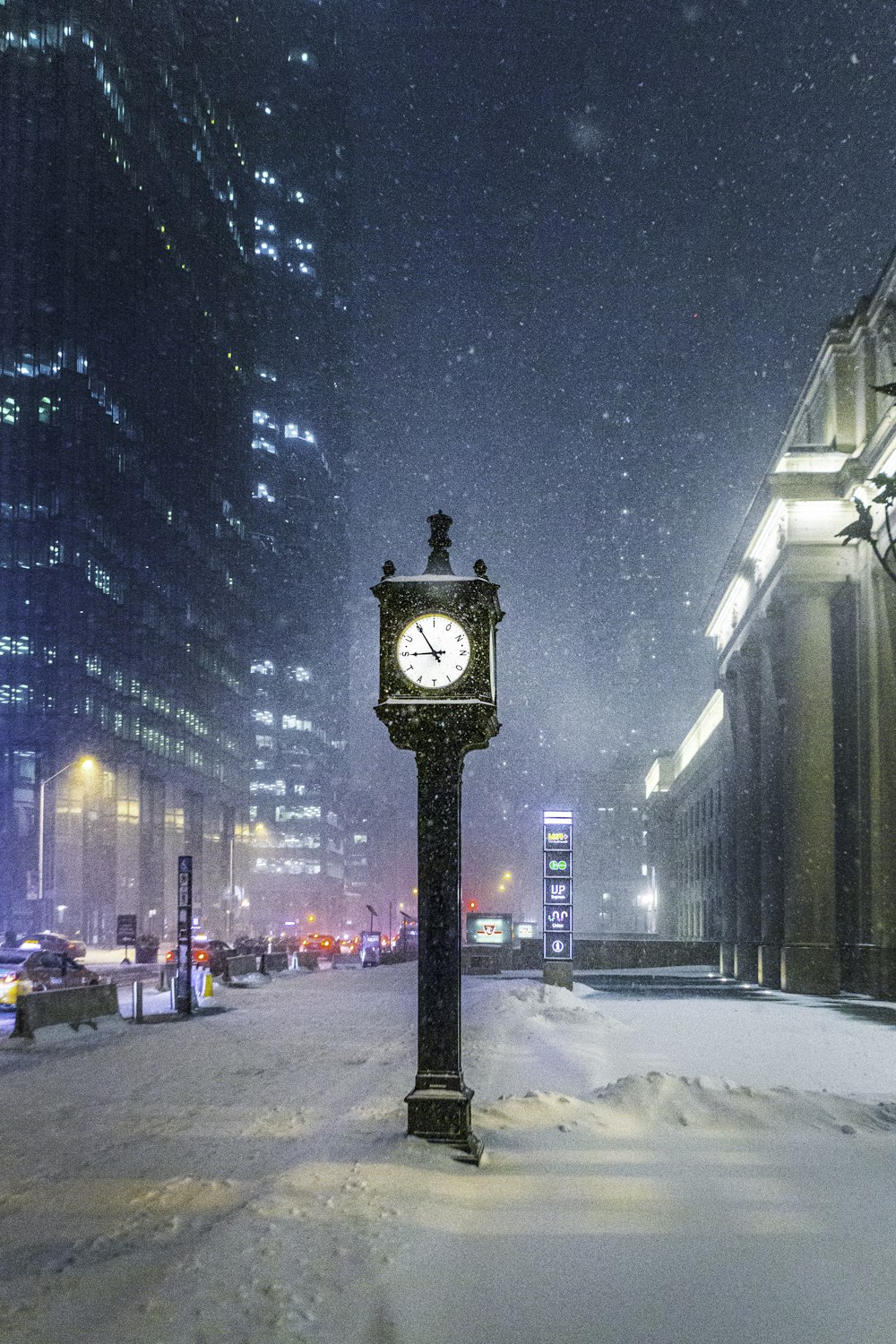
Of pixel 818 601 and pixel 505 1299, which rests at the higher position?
pixel 818 601

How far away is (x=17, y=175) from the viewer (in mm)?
105688

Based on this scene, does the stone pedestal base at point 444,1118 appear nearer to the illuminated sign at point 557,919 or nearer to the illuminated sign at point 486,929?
the illuminated sign at point 557,919

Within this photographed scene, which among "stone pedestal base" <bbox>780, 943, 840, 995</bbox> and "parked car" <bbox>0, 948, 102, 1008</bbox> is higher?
"parked car" <bbox>0, 948, 102, 1008</bbox>

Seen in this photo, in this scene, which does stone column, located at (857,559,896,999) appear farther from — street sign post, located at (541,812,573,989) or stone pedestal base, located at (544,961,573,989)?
street sign post, located at (541,812,573,989)

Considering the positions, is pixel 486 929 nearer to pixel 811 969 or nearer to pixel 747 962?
pixel 747 962

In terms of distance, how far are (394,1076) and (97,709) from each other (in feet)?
284

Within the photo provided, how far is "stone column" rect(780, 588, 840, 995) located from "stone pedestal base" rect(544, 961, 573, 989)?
10.1 meters

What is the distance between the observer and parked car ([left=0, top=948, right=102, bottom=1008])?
29.5 meters

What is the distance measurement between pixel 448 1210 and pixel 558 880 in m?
25.2

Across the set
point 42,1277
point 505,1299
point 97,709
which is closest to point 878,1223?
point 505,1299

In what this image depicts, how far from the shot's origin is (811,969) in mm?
38719

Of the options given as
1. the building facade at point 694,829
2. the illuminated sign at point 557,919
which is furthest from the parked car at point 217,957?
the building facade at point 694,829

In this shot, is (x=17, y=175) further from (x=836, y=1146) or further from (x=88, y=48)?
(x=836, y=1146)

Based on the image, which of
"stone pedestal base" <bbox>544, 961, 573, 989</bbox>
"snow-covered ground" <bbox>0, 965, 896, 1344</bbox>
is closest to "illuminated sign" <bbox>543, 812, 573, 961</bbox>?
"stone pedestal base" <bbox>544, 961, 573, 989</bbox>
